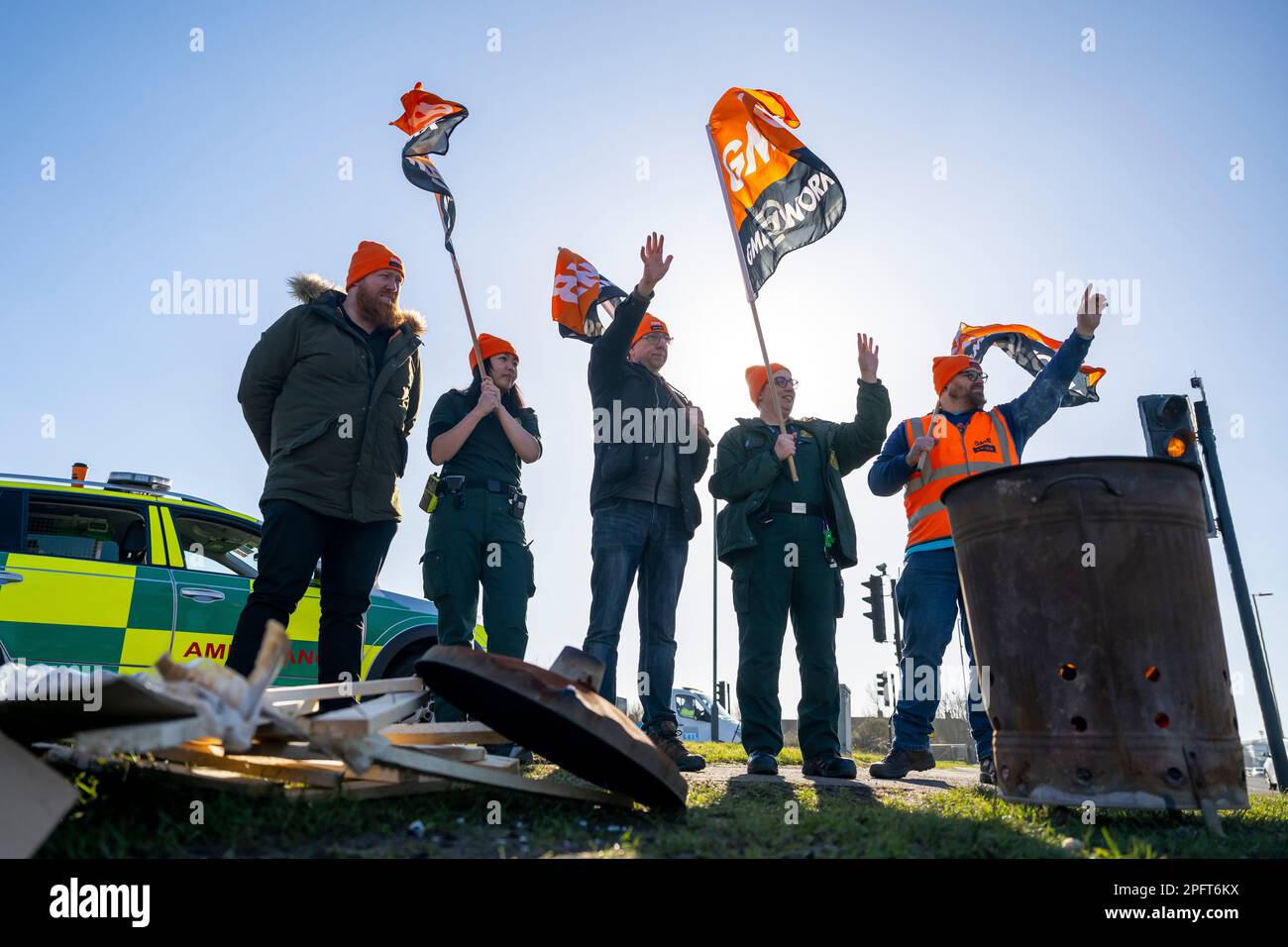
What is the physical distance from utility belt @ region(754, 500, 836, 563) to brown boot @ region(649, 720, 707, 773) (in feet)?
4.07

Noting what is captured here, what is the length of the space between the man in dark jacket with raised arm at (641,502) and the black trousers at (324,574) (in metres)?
1.24

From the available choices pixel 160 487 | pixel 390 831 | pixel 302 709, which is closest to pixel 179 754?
pixel 302 709

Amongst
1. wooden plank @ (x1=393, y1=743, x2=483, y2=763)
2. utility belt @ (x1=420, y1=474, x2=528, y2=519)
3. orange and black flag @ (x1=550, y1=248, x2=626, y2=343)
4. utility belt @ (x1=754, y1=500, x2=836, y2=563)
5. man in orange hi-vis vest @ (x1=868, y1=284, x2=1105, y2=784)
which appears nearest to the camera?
wooden plank @ (x1=393, y1=743, x2=483, y2=763)

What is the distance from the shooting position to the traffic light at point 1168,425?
6480mm

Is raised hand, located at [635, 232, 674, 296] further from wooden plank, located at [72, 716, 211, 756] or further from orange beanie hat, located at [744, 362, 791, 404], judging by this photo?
wooden plank, located at [72, 716, 211, 756]

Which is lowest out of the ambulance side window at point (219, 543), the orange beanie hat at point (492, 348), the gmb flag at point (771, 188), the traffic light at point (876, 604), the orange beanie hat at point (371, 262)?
the traffic light at point (876, 604)

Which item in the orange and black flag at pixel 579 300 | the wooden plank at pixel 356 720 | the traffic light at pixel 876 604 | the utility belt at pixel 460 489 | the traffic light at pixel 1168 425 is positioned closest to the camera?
the wooden plank at pixel 356 720

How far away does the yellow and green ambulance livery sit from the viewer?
513 centimetres

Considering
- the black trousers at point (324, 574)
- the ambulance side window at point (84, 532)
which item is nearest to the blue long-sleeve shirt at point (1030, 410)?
the black trousers at point (324, 574)

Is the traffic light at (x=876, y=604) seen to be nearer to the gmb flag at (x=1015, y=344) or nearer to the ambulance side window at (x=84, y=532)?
A: the gmb flag at (x=1015, y=344)

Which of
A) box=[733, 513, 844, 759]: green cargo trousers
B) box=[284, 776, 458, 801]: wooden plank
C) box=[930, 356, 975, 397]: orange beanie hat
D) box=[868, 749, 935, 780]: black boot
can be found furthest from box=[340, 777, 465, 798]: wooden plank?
box=[930, 356, 975, 397]: orange beanie hat

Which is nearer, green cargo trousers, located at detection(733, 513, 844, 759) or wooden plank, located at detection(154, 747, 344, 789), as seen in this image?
wooden plank, located at detection(154, 747, 344, 789)
